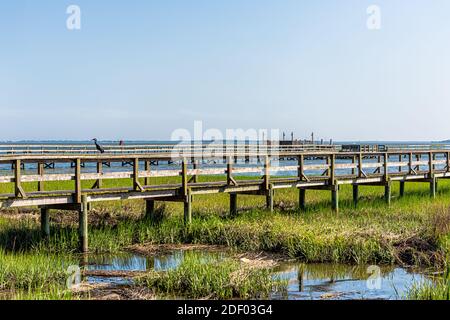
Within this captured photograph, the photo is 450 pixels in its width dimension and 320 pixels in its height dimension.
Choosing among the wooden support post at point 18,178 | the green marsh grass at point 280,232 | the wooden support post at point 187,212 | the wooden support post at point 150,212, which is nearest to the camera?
the green marsh grass at point 280,232

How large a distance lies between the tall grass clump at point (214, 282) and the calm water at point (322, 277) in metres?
0.32

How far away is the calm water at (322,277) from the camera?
37.1 ft

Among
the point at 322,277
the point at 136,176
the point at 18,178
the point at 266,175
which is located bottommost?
the point at 322,277

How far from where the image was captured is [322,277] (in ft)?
42.2

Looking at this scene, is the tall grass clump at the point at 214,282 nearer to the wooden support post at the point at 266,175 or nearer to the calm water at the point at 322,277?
the calm water at the point at 322,277

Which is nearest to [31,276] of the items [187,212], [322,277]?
[322,277]

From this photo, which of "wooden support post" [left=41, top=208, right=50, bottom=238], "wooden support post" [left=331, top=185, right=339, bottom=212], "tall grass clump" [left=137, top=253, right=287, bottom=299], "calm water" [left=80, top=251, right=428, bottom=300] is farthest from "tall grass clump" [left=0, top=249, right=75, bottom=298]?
"wooden support post" [left=331, top=185, right=339, bottom=212]

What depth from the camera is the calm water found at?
11.3 meters

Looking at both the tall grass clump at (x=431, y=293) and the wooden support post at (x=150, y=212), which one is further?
the wooden support post at (x=150, y=212)

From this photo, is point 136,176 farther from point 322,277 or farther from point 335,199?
point 335,199

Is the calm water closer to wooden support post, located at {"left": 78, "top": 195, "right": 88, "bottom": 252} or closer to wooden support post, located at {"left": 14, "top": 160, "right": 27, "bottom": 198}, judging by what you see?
wooden support post, located at {"left": 78, "top": 195, "right": 88, "bottom": 252}

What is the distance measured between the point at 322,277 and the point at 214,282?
2736 millimetres

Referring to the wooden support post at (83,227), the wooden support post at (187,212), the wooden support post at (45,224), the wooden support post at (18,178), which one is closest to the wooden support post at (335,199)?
the wooden support post at (187,212)
